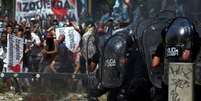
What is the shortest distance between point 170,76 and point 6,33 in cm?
1043

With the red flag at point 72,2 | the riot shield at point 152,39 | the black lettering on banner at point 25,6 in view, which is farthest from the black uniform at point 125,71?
the black lettering on banner at point 25,6

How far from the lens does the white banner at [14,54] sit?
17.0m

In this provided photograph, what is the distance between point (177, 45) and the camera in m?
8.31

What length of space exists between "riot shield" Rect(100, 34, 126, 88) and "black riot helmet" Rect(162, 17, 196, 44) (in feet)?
3.55

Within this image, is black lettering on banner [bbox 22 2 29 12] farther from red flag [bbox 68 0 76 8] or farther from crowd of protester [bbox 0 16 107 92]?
red flag [bbox 68 0 76 8]

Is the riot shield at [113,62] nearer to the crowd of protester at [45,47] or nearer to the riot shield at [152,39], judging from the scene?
the riot shield at [152,39]

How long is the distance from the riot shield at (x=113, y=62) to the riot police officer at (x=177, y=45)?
2.75ft

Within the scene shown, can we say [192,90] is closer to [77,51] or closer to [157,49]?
[157,49]

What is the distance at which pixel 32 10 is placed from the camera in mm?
18938

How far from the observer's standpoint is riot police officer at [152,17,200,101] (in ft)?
26.9

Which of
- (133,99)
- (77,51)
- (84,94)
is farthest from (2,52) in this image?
(133,99)

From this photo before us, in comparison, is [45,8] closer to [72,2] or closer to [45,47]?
[72,2]

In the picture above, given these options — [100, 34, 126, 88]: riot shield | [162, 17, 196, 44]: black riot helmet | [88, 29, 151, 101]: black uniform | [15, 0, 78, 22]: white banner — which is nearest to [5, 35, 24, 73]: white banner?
[15, 0, 78, 22]: white banner

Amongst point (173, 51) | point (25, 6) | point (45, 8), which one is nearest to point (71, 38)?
point (45, 8)
